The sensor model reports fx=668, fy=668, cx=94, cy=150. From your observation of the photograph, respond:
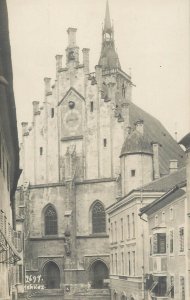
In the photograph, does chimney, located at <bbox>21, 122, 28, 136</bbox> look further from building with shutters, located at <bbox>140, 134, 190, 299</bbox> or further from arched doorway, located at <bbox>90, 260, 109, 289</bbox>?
building with shutters, located at <bbox>140, 134, 190, 299</bbox>

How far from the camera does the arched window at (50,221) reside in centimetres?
6100

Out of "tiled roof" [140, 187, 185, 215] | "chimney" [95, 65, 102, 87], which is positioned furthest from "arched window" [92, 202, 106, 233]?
"tiled roof" [140, 187, 185, 215]

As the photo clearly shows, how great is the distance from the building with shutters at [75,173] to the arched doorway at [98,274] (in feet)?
0.29

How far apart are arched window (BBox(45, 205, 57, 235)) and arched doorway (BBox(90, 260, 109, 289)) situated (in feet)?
16.3

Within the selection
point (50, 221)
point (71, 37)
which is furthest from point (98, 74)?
point (50, 221)

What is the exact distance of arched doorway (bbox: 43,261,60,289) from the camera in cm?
6016

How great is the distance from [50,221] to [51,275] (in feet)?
16.0

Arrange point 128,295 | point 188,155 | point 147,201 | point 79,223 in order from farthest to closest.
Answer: point 79,223 → point 128,295 → point 147,201 → point 188,155

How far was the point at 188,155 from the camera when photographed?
29.4 metres

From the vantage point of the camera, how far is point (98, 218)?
59688 millimetres

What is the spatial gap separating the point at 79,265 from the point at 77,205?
5.38 meters

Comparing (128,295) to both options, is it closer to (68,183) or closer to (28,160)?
(68,183)

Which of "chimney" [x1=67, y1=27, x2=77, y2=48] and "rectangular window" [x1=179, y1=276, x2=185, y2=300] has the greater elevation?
"chimney" [x1=67, y1=27, x2=77, y2=48]

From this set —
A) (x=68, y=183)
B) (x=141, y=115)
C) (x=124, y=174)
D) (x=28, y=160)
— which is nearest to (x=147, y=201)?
(x=124, y=174)
